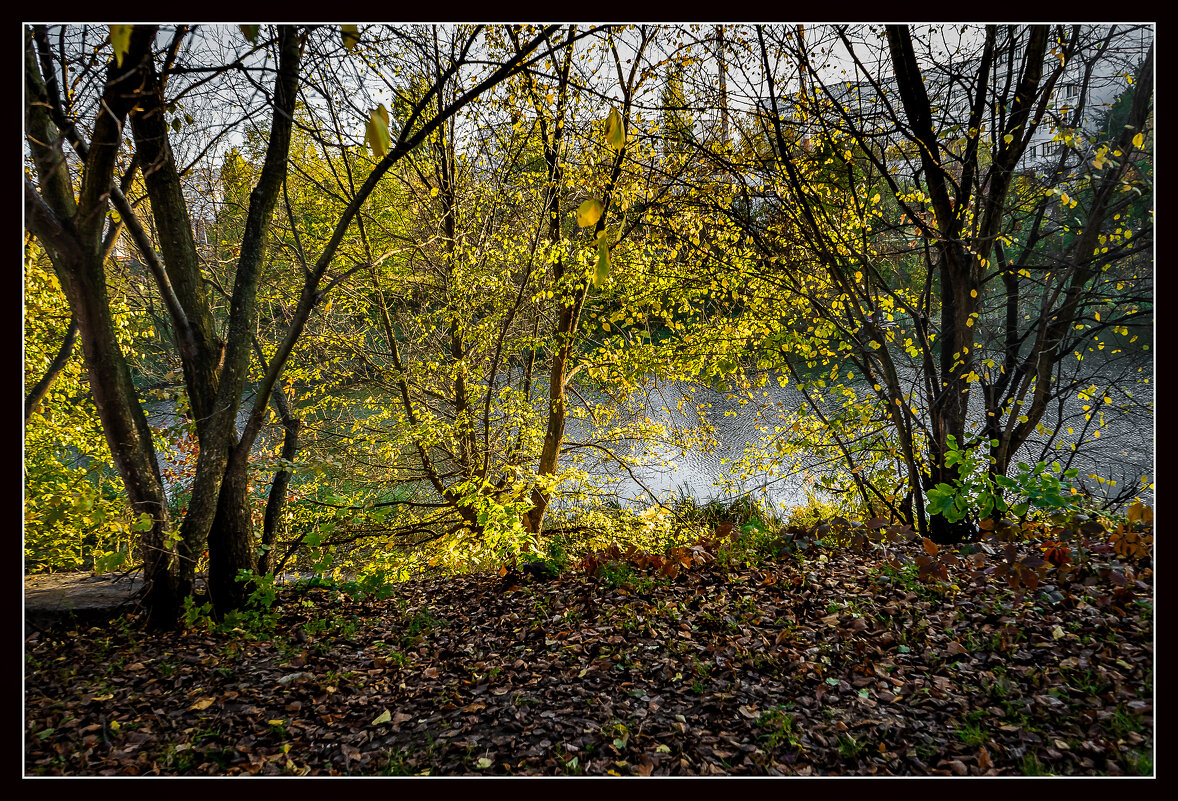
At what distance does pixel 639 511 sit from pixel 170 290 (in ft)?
15.9

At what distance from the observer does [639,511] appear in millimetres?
6602

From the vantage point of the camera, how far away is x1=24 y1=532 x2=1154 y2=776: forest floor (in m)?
1.79

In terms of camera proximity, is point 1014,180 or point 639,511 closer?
point 1014,180

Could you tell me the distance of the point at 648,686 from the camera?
2.20 meters

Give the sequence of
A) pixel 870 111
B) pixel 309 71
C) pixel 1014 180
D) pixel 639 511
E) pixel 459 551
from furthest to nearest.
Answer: pixel 639 511 < pixel 459 551 < pixel 870 111 < pixel 1014 180 < pixel 309 71

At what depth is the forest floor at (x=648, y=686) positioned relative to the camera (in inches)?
70.4

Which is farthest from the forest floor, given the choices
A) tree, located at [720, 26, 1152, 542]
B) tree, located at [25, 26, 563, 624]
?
tree, located at [720, 26, 1152, 542]

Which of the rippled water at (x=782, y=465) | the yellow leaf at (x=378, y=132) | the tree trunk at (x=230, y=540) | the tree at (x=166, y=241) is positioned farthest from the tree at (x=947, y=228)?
the tree trunk at (x=230, y=540)

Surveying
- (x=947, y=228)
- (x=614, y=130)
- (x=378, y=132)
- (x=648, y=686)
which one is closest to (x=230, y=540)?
(x=648, y=686)

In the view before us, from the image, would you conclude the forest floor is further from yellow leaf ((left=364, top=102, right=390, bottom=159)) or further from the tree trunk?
yellow leaf ((left=364, top=102, right=390, bottom=159))

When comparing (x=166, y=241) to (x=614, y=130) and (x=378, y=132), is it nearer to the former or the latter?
(x=378, y=132)

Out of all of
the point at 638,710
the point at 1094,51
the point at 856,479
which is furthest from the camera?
the point at 856,479
